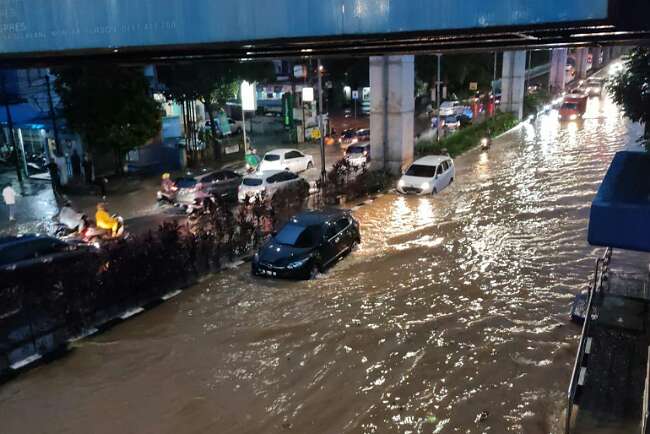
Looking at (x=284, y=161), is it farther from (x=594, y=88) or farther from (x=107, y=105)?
(x=594, y=88)

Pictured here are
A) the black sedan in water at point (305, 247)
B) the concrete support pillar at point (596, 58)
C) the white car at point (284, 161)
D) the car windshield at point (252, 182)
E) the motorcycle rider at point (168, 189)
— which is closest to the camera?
the black sedan in water at point (305, 247)

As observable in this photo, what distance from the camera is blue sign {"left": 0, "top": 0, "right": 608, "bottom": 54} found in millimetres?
6625

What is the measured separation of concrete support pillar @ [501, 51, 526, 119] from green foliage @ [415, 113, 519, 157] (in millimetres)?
4025

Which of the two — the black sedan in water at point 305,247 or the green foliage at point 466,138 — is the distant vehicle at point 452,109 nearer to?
the green foliage at point 466,138

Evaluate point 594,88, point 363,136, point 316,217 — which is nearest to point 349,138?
point 363,136

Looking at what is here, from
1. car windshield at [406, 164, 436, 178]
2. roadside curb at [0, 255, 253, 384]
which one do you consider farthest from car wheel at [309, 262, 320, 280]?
car windshield at [406, 164, 436, 178]

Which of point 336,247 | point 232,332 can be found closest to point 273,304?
point 232,332

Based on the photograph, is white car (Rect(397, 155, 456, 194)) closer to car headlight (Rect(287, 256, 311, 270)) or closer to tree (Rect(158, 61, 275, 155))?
car headlight (Rect(287, 256, 311, 270))

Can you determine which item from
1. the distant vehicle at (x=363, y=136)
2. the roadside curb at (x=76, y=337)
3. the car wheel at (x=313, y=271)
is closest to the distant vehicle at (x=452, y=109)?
the distant vehicle at (x=363, y=136)

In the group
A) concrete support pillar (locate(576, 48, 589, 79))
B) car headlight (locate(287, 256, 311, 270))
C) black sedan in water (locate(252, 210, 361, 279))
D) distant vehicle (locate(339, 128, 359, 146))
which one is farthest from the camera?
concrete support pillar (locate(576, 48, 589, 79))

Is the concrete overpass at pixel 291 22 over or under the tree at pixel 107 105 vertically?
over

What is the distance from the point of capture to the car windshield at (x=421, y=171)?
23.5 metres

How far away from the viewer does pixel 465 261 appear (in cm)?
1576

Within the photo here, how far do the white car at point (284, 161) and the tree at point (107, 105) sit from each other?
19.3 ft
